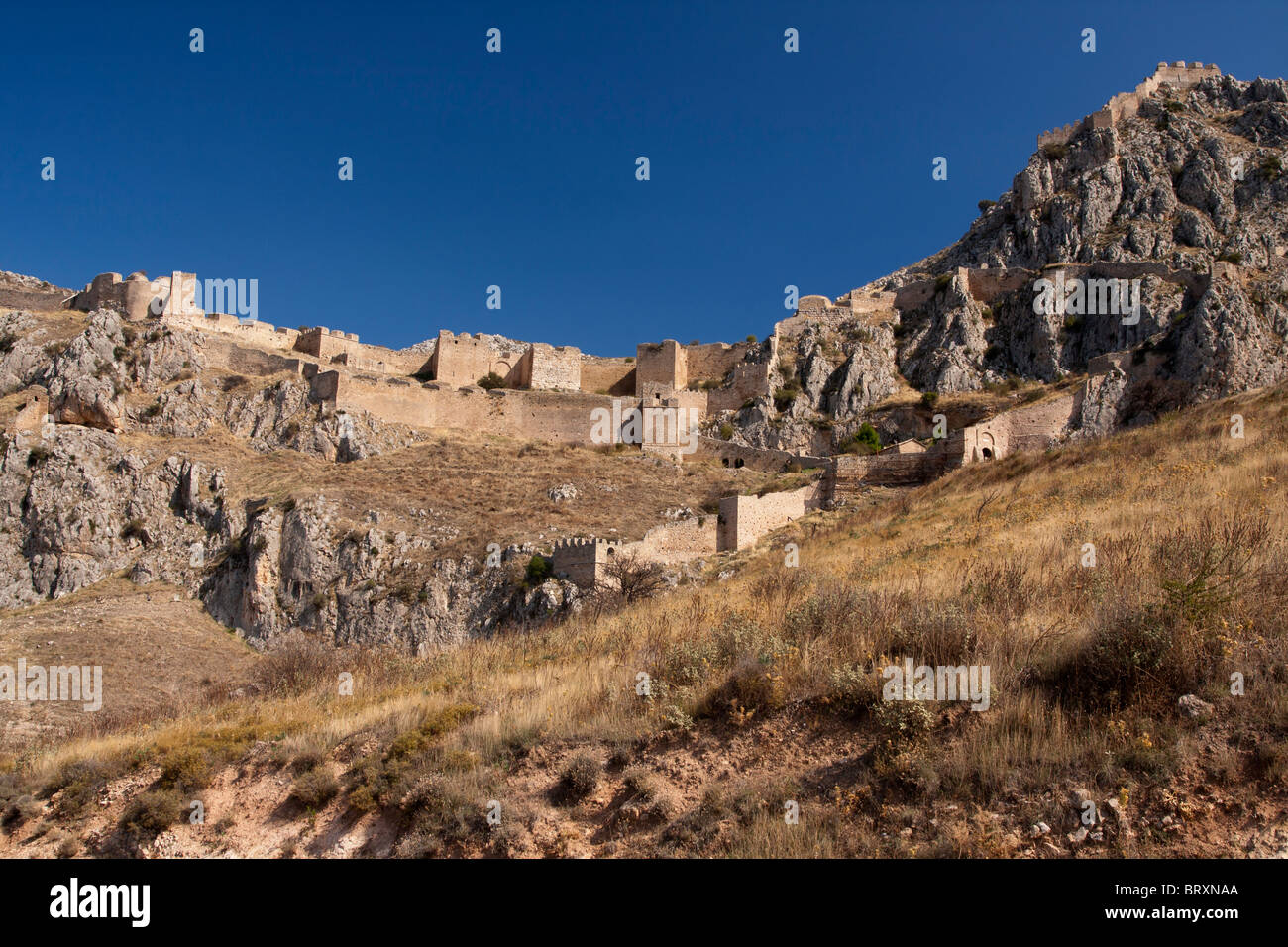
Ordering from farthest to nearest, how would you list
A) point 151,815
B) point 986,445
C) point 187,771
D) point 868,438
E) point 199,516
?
1. point 868,438
2. point 199,516
3. point 986,445
4. point 187,771
5. point 151,815

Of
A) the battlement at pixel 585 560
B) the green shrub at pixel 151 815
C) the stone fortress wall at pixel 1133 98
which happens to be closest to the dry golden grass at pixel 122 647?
the battlement at pixel 585 560

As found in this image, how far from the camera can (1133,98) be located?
52781 millimetres

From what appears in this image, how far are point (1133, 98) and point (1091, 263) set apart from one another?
17949 mm

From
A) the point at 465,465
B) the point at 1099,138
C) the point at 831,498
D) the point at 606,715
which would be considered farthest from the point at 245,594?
the point at 1099,138

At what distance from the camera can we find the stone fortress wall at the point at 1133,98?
51.4 meters

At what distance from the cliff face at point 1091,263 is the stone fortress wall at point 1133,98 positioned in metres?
0.61

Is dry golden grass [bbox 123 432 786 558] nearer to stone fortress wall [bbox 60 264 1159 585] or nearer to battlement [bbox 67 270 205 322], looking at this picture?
stone fortress wall [bbox 60 264 1159 585]

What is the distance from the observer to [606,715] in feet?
20.2

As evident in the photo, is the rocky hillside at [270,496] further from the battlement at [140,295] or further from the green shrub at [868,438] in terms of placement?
the green shrub at [868,438]

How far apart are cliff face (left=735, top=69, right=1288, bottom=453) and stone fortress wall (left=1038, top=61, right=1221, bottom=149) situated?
0.61 metres

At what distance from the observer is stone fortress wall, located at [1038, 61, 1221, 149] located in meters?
51.4

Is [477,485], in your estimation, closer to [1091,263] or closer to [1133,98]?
[1091,263]

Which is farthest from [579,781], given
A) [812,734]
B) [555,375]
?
[555,375]

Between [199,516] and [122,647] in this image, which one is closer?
[122,647]
